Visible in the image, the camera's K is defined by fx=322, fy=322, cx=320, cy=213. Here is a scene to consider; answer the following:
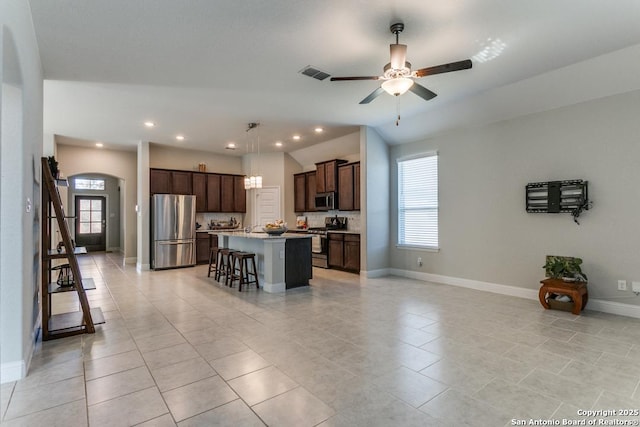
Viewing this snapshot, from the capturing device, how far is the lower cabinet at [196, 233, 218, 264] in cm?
816

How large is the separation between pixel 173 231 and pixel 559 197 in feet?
24.6

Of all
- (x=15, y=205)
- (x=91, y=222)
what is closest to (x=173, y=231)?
(x=15, y=205)

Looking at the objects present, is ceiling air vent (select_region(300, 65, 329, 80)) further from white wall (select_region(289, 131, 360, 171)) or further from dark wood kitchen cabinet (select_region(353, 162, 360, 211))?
dark wood kitchen cabinet (select_region(353, 162, 360, 211))

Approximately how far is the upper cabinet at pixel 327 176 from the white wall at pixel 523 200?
6.48ft

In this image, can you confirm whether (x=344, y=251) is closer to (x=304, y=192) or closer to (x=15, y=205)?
(x=304, y=192)

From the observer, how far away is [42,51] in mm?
3418

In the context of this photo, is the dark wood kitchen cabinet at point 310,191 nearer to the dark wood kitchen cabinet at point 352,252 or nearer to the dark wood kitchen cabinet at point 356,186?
the dark wood kitchen cabinet at point 356,186

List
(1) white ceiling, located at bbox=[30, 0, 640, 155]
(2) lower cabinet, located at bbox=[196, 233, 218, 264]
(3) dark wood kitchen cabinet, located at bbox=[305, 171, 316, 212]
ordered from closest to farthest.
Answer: (1) white ceiling, located at bbox=[30, 0, 640, 155] < (2) lower cabinet, located at bbox=[196, 233, 218, 264] < (3) dark wood kitchen cabinet, located at bbox=[305, 171, 316, 212]

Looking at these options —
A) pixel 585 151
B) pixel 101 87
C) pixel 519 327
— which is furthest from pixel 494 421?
pixel 101 87

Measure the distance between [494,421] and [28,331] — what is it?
3.63 metres

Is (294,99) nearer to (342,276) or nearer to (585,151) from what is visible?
(342,276)

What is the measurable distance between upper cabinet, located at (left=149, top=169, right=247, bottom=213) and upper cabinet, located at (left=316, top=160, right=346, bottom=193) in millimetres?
2371

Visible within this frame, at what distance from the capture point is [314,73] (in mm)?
4031

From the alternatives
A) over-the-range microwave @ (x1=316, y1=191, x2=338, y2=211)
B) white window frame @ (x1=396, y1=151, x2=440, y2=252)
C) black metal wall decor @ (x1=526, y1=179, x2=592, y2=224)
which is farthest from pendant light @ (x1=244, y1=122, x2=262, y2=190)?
black metal wall decor @ (x1=526, y1=179, x2=592, y2=224)
